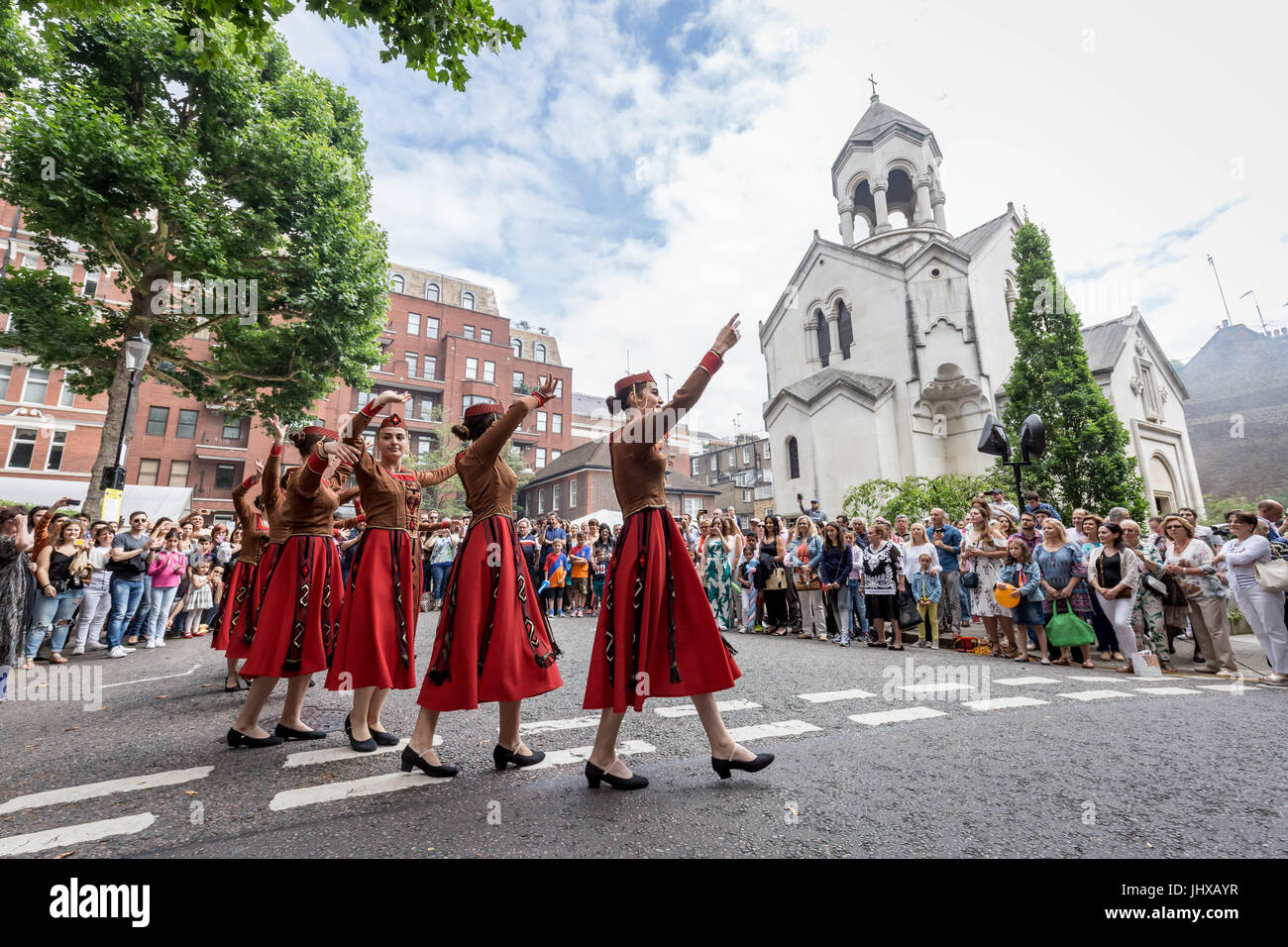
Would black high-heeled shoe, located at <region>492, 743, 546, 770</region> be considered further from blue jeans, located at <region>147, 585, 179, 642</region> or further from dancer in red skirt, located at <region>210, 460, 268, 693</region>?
blue jeans, located at <region>147, 585, 179, 642</region>

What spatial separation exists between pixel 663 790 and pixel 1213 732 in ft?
14.3

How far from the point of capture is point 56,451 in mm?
32375

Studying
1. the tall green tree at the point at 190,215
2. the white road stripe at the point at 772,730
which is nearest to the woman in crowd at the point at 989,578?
the white road stripe at the point at 772,730

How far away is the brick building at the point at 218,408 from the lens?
104ft

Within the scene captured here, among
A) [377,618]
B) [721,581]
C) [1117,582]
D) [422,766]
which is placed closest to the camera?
[422,766]

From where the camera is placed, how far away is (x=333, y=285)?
1603 centimetres

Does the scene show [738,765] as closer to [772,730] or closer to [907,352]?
[772,730]

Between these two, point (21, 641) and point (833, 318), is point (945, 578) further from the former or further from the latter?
point (833, 318)

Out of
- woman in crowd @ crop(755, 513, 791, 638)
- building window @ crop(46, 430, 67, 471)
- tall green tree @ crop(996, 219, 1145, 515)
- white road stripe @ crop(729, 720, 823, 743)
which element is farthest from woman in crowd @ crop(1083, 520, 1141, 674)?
building window @ crop(46, 430, 67, 471)

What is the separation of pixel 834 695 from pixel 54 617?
1156 cm

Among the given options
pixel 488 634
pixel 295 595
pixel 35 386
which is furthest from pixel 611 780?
pixel 35 386

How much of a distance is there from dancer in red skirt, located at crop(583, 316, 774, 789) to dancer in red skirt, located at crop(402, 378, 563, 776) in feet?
1.44

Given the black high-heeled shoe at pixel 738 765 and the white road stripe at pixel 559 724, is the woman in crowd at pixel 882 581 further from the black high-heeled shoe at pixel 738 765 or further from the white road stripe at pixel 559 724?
the black high-heeled shoe at pixel 738 765

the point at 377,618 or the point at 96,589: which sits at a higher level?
the point at 96,589
